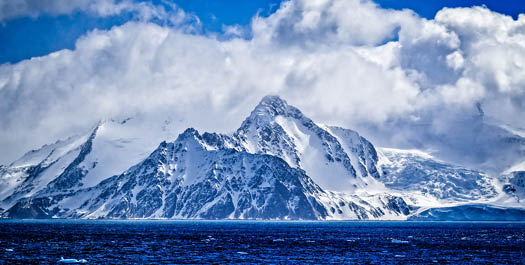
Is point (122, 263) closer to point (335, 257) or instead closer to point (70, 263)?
point (70, 263)

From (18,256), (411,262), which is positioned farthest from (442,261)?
(18,256)

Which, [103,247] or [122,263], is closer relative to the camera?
[122,263]

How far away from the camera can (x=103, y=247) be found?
186250 millimetres

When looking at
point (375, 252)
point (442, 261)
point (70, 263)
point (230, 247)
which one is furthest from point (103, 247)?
point (442, 261)

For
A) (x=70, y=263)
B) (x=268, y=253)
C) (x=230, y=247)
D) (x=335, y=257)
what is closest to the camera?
(x=70, y=263)

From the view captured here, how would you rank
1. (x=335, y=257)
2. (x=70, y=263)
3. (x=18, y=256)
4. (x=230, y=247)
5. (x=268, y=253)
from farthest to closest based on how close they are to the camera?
(x=230, y=247) < (x=268, y=253) < (x=335, y=257) < (x=18, y=256) < (x=70, y=263)

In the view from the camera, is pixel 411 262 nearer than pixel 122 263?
No

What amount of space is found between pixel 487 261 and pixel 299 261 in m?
43.0

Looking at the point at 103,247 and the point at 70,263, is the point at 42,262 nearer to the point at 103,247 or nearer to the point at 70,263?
the point at 70,263

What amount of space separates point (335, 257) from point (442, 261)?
25.1m

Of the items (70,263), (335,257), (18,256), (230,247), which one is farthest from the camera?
(230,247)

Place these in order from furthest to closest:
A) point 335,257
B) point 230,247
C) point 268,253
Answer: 1. point 230,247
2. point 268,253
3. point 335,257

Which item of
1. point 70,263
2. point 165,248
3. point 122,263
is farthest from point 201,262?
point 165,248

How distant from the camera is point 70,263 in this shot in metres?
140
